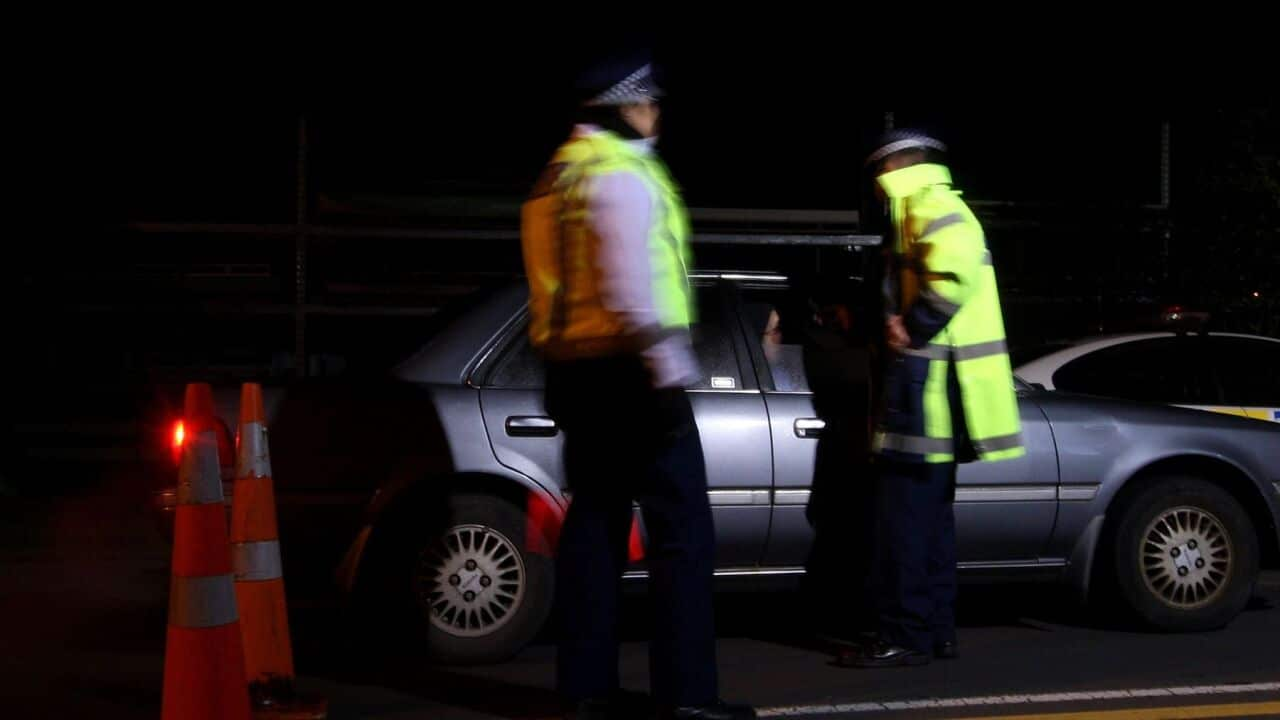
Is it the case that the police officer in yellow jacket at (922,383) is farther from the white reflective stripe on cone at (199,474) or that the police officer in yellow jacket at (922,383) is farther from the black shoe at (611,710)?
the white reflective stripe on cone at (199,474)

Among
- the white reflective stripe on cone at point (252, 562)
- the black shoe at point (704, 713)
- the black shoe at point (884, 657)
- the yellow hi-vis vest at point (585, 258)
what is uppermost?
the yellow hi-vis vest at point (585, 258)

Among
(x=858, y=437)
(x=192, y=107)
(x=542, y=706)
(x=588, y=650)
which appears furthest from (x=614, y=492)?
(x=192, y=107)

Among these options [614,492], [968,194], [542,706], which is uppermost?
[968,194]

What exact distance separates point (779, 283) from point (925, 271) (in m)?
0.88

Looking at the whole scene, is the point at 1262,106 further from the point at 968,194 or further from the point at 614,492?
the point at 614,492

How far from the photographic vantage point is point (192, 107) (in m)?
14.6

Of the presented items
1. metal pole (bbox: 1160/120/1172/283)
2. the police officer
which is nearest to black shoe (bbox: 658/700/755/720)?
the police officer

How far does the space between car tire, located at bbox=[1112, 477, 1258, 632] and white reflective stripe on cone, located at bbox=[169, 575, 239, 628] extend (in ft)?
12.3

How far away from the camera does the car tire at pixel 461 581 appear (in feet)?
19.6

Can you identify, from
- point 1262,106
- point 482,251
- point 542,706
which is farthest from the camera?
point 482,251

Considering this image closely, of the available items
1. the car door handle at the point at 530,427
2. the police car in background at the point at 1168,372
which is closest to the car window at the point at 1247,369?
the police car in background at the point at 1168,372

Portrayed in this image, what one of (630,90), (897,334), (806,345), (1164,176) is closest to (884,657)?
(897,334)

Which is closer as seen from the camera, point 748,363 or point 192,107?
point 748,363

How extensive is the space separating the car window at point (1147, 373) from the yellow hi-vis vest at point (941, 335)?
2.38m
